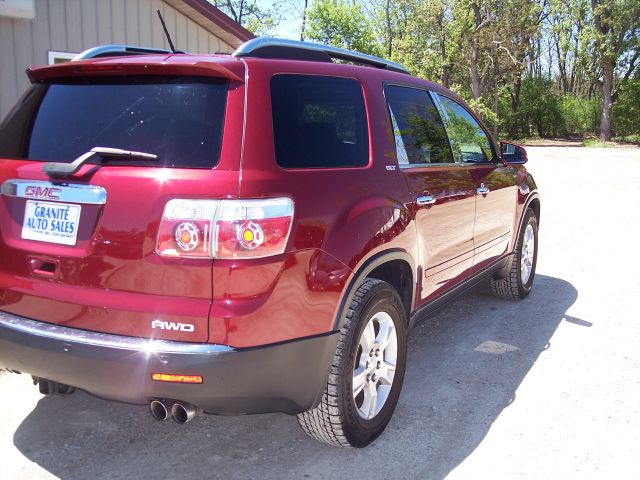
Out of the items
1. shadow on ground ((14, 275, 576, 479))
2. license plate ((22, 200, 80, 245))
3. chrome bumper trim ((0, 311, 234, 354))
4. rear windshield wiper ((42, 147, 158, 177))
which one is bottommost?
shadow on ground ((14, 275, 576, 479))

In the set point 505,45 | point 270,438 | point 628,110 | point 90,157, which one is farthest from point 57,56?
point 628,110

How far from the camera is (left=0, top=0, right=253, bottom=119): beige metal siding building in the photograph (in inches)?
293

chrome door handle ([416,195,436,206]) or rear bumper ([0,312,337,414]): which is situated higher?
chrome door handle ([416,195,436,206])

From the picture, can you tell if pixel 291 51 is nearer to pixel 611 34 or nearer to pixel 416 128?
pixel 416 128

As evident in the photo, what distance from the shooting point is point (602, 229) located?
31.7 ft

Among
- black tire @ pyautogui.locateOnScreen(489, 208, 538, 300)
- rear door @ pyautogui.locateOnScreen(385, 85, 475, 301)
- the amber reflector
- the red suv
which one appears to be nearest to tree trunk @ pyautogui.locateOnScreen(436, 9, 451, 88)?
black tire @ pyautogui.locateOnScreen(489, 208, 538, 300)

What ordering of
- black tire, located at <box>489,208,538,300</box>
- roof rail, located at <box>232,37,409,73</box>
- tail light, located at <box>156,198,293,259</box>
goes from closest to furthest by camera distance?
tail light, located at <box>156,198,293,259</box>, roof rail, located at <box>232,37,409,73</box>, black tire, located at <box>489,208,538,300</box>

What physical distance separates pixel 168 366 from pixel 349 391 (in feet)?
3.15

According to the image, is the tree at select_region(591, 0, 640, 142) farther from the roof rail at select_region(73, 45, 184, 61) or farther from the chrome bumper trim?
the chrome bumper trim

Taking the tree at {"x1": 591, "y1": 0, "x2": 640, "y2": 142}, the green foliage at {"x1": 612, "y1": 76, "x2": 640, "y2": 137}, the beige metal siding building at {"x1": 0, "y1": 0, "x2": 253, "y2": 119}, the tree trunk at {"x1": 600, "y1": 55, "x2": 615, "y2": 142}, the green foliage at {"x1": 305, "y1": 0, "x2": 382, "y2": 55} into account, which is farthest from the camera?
the green foliage at {"x1": 612, "y1": 76, "x2": 640, "y2": 137}

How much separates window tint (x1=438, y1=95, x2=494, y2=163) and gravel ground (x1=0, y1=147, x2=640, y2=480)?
56.4 inches

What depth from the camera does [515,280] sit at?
18.5 ft

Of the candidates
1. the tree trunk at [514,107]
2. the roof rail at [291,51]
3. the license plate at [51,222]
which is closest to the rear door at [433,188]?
the roof rail at [291,51]

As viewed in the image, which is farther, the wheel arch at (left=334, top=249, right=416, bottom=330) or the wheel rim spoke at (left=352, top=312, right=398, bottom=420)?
the wheel rim spoke at (left=352, top=312, right=398, bottom=420)
